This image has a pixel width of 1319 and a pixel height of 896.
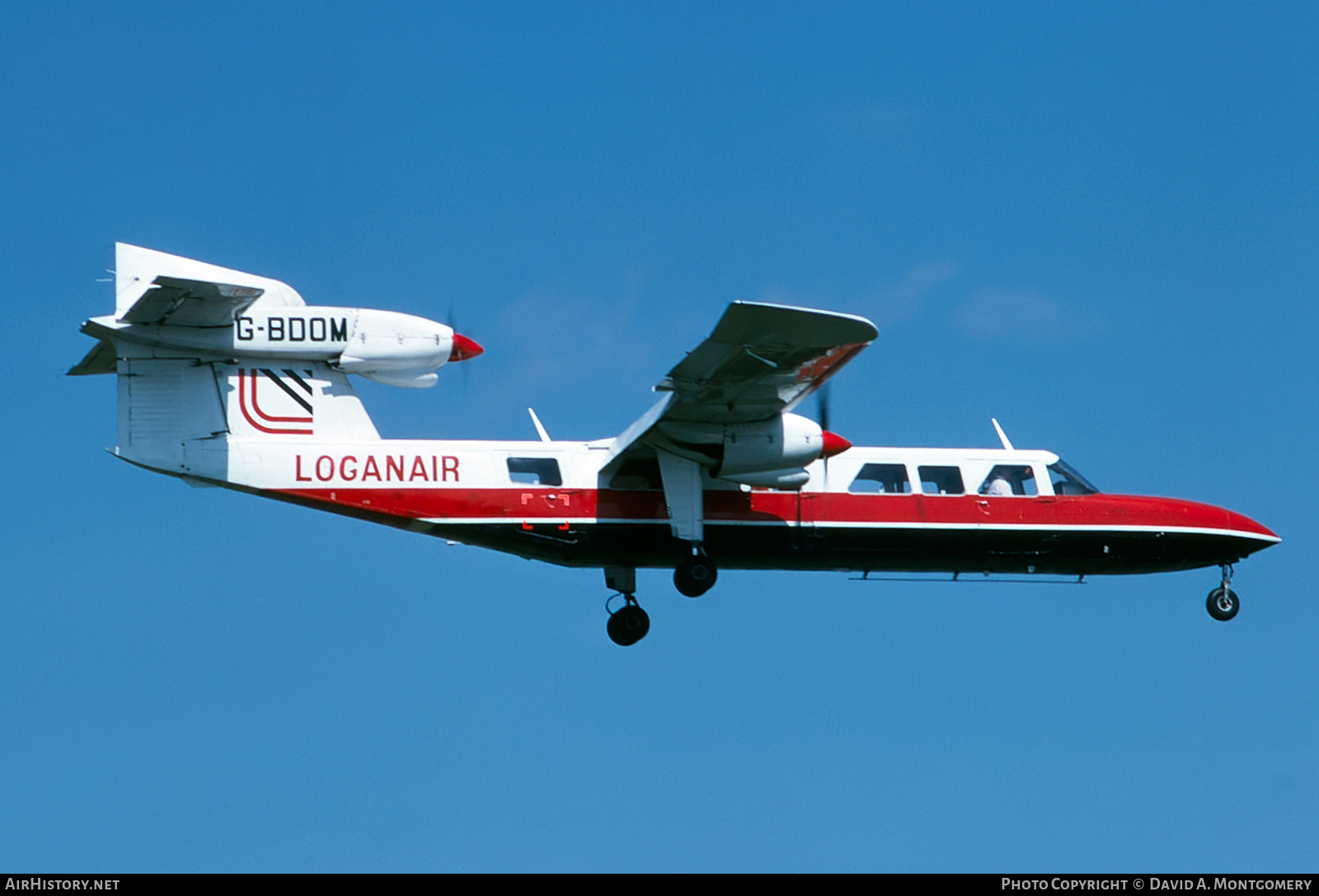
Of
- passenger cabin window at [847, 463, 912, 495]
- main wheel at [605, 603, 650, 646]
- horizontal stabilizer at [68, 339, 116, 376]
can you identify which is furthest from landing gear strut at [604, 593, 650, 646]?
horizontal stabilizer at [68, 339, 116, 376]

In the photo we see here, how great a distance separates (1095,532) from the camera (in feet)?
93.0

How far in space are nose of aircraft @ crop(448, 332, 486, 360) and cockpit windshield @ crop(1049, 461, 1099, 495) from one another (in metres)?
10.4

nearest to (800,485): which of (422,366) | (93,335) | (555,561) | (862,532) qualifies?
(862,532)

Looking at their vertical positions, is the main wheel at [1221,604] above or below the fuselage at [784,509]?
below

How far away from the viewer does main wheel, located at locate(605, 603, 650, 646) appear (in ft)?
91.4

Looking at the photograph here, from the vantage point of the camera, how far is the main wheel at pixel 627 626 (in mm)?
27844

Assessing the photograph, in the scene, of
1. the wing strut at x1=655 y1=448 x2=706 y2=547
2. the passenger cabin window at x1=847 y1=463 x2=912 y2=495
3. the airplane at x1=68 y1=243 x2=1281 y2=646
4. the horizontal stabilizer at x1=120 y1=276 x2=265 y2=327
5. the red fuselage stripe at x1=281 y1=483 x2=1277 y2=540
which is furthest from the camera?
the passenger cabin window at x1=847 y1=463 x2=912 y2=495

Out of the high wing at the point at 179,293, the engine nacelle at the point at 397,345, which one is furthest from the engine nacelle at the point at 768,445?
the high wing at the point at 179,293

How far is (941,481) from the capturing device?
27906 millimetres

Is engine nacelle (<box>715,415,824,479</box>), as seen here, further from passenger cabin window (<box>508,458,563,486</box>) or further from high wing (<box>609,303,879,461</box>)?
passenger cabin window (<box>508,458,563,486</box>)

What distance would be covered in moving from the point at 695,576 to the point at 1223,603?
9.93 m

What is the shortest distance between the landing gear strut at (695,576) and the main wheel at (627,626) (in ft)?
5.63

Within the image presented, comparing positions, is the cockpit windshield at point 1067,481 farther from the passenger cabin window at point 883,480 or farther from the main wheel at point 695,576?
the main wheel at point 695,576

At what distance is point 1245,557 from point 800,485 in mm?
8885
